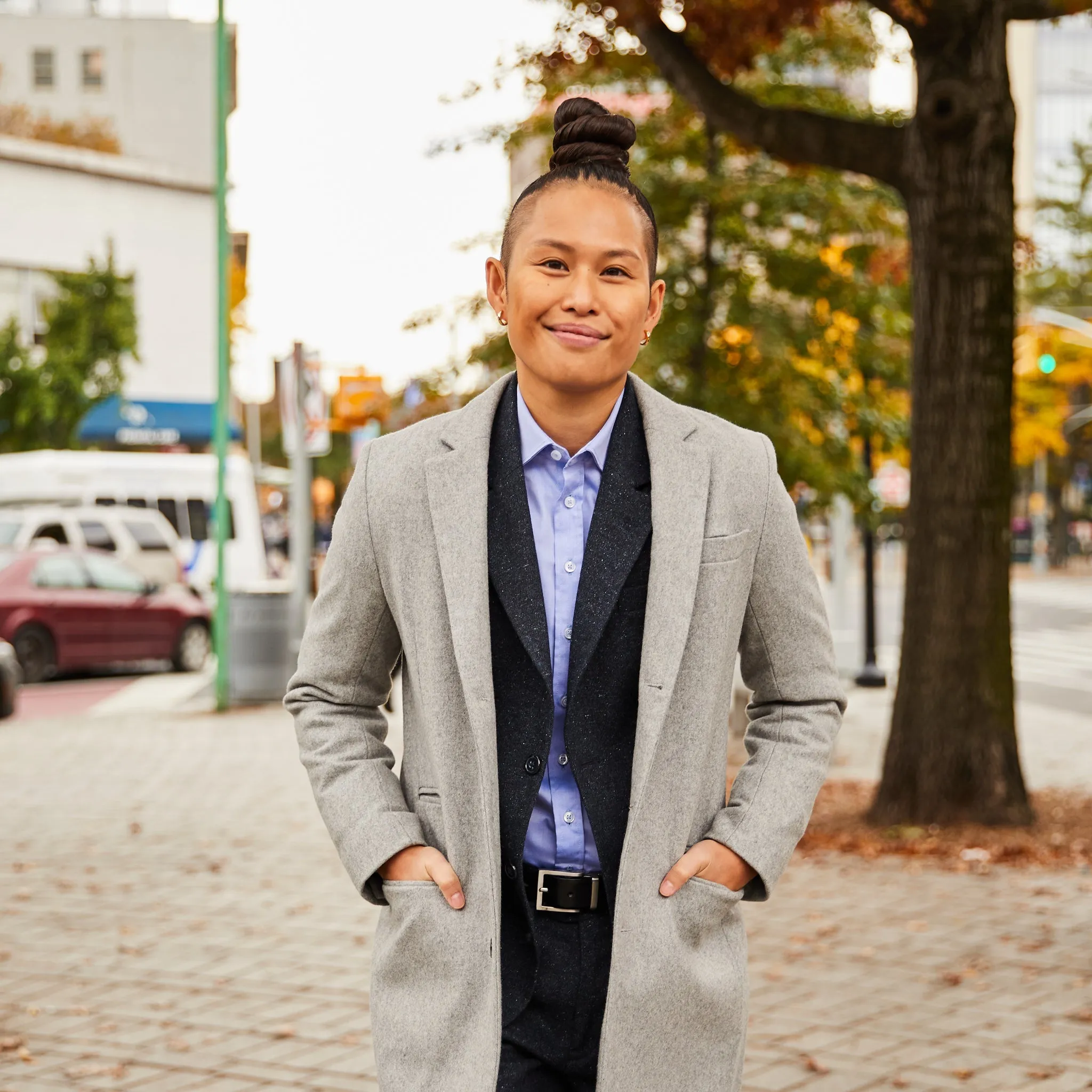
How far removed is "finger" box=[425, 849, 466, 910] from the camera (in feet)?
7.63

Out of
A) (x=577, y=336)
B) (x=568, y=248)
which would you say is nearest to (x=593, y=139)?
(x=568, y=248)

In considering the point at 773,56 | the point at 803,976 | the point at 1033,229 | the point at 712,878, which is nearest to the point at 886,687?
the point at 773,56

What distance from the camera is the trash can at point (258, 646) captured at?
16359mm

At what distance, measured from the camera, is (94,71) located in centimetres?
4631

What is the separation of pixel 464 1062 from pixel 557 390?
955 mm

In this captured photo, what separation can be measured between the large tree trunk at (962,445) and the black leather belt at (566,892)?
6.64 meters

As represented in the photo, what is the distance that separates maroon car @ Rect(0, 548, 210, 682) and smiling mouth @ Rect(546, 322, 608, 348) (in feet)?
56.5

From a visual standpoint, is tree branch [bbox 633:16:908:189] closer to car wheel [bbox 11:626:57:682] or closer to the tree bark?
the tree bark

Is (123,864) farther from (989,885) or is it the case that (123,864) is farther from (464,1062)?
(464,1062)

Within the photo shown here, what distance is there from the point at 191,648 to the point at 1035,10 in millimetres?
14517

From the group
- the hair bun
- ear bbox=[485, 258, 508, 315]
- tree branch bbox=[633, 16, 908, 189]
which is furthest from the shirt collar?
tree branch bbox=[633, 16, 908, 189]

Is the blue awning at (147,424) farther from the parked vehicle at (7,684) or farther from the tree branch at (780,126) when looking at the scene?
the tree branch at (780,126)

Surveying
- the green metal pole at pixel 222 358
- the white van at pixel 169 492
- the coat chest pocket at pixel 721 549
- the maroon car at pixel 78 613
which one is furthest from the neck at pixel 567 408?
the white van at pixel 169 492

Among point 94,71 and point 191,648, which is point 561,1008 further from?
point 94,71
